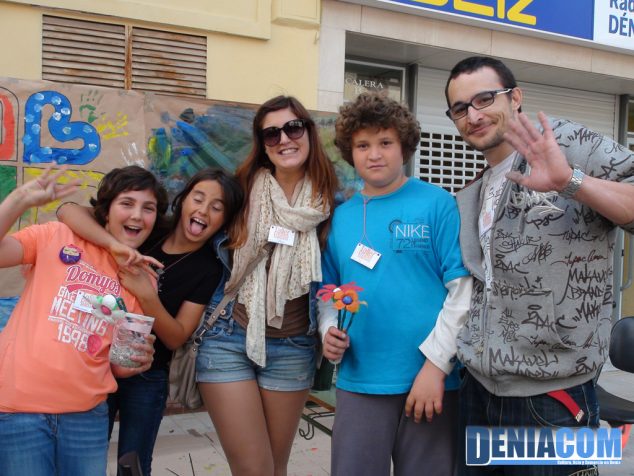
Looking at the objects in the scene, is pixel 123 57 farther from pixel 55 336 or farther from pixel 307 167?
pixel 55 336

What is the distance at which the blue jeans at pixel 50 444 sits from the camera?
2.01 m

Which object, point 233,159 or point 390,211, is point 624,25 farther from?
point 390,211

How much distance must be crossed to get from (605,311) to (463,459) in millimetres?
792

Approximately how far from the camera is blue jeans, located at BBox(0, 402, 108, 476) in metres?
2.01

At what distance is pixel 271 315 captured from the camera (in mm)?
2480

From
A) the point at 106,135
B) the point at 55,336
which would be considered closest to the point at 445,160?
the point at 106,135

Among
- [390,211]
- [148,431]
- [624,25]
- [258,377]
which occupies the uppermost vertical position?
[624,25]

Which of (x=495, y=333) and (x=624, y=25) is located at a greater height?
(x=624, y=25)

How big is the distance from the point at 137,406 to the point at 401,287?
124 centimetres

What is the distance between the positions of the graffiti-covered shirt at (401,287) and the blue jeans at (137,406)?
0.84 m

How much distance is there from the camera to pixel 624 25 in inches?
276

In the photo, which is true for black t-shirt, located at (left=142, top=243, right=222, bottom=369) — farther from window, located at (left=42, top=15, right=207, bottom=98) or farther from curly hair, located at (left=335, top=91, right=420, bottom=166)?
window, located at (left=42, top=15, right=207, bottom=98)

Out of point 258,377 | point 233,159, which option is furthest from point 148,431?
point 233,159

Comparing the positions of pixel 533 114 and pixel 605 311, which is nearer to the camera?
pixel 605 311
